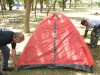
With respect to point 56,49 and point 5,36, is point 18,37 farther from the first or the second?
point 56,49

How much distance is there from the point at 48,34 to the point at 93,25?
2183 millimetres

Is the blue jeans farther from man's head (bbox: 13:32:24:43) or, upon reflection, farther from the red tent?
man's head (bbox: 13:32:24:43)

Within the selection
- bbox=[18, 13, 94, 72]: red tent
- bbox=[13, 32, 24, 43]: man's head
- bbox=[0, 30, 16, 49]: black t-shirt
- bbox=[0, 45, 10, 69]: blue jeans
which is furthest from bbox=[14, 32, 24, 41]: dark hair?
bbox=[18, 13, 94, 72]: red tent

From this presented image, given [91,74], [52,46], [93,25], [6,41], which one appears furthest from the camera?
[93,25]

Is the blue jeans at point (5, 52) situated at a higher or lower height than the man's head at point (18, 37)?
lower

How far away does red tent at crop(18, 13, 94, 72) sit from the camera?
19.4 feet

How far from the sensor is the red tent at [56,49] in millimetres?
5914

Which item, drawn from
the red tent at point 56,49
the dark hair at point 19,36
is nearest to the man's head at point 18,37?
the dark hair at point 19,36

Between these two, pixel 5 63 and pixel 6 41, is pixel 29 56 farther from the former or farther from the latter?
pixel 6 41

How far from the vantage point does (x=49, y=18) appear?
6.45 meters

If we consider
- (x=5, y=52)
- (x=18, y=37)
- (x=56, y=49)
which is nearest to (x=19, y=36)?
(x=18, y=37)

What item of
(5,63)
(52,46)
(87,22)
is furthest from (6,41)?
(87,22)

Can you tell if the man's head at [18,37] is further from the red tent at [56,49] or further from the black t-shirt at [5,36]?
the red tent at [56,49]

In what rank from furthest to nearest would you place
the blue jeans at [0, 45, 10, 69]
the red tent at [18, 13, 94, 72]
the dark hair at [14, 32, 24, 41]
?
the red tent at [18, 13, 94, 72] < the blue jeans at [0, 45, 10, 69] < the dark hair at [14, 32, 24, 41]
